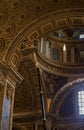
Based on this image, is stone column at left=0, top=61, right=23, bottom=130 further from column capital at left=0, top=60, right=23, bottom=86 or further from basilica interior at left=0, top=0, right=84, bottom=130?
basilica interior at left=0, top=0, right=84, bottom=130

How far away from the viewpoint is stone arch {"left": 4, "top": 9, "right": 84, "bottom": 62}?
34.2 ft

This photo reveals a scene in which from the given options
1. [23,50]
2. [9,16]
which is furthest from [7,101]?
[9,16]

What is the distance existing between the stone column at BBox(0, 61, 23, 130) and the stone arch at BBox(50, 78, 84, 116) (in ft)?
27.1

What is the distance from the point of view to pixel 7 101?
1020 centimetres

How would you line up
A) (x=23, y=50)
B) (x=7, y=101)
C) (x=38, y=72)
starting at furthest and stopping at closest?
(x=38, y=72) < (x=23, y=50) < (x=7, y=101)

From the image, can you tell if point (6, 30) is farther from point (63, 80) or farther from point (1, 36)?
point (63, 80)

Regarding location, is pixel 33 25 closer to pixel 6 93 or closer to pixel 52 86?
pixel 6 93

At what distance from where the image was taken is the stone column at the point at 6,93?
382 inches

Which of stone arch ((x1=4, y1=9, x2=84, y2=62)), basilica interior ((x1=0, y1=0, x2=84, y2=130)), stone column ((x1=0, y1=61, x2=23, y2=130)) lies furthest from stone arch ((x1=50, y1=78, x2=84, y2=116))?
stone arch ((x1=4, y1=9, x2=84, y2=62))

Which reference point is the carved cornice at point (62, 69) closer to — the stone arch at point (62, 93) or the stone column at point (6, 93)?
the stone arch at point (62, 93)

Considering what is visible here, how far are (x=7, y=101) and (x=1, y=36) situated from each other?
2.45 meters

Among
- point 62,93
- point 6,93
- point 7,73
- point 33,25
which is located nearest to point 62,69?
point 62,93

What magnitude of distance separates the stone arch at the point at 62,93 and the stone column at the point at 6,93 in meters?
8.26

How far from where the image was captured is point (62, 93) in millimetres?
18922
